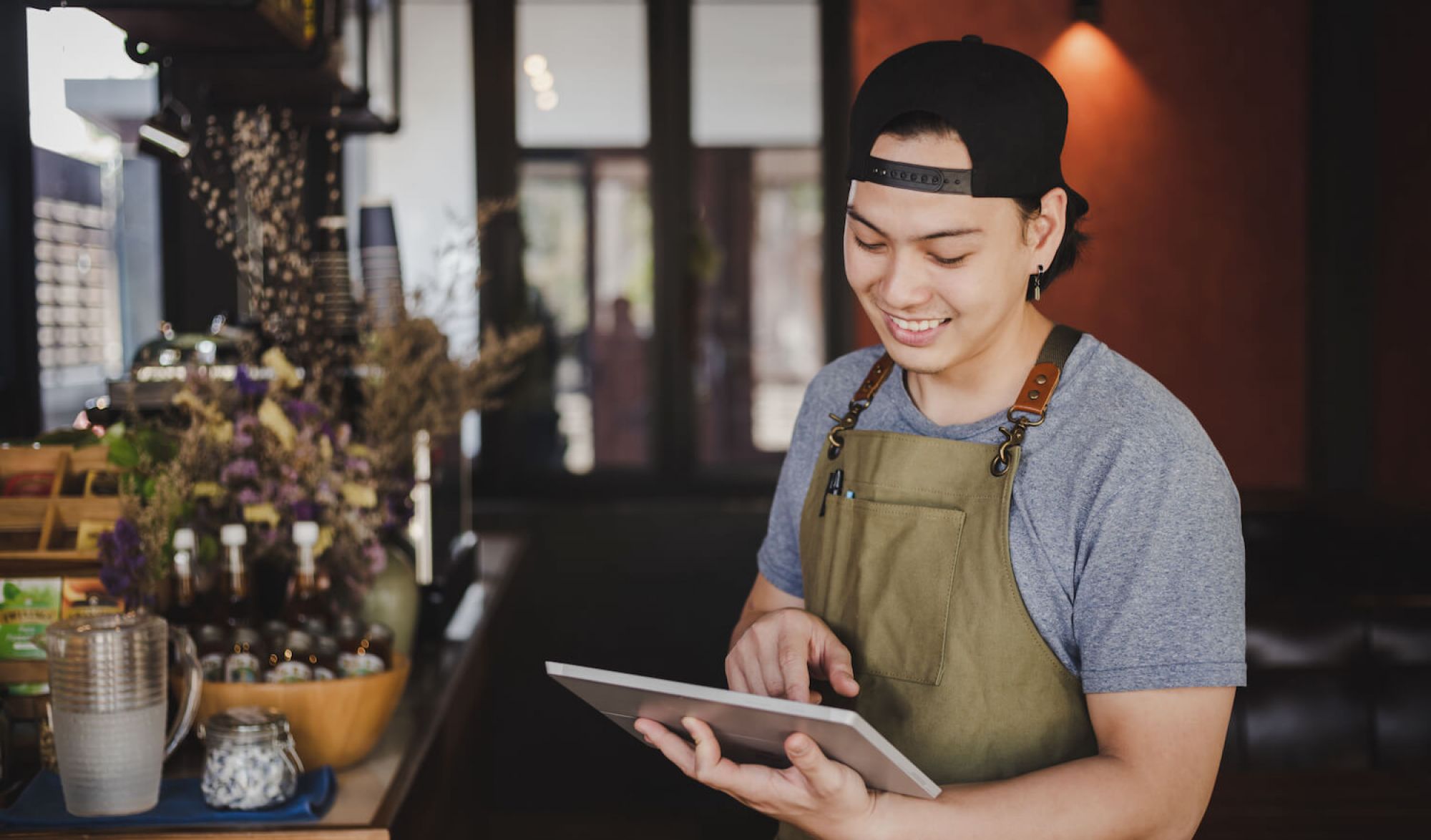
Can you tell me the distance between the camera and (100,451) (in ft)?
5.41

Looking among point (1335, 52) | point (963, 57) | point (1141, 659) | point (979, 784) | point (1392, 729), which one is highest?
point (1335, 52)

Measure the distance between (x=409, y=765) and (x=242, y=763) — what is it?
297 mm

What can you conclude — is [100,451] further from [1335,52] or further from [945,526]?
[1335,52]

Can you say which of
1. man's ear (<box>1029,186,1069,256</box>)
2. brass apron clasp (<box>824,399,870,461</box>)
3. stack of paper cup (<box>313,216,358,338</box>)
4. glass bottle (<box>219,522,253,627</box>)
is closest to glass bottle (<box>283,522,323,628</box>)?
glass bottle (<box>219,522,253,627</box>)

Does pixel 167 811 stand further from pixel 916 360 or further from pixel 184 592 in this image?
pixel 916 360

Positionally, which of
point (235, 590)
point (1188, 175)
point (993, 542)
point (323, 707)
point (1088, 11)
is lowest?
point (323, 707)

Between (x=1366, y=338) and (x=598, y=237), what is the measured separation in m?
2.78

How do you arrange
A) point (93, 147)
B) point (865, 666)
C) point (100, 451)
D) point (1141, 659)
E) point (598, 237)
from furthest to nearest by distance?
point (598, 237), point (93, 147), point (100, 451), point (865, 666), point (1141, 659)

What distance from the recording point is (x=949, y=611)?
4.23 ft

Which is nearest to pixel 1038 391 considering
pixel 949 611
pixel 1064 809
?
pixel 949 611

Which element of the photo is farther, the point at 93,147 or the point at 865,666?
the point at 93,147

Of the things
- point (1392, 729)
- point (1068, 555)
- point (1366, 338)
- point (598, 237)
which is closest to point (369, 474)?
point (1068, 555)

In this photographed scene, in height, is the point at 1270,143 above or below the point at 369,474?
above

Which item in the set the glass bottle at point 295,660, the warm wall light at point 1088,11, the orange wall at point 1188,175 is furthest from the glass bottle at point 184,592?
the warm wall light at point 1088,11
